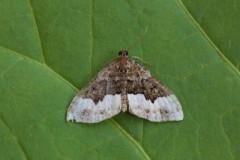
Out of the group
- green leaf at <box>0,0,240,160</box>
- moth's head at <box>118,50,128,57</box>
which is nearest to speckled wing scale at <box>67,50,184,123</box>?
moth's head at <box>118,50,128,57</box>

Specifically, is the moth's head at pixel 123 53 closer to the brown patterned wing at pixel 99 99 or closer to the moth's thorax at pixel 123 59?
the moth's thorax at pixel 123 59

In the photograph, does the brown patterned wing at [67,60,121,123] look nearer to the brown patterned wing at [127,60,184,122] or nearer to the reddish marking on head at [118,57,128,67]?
the reddish marking on head at [118,57,128,67]

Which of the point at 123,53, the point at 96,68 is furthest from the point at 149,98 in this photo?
the point at 96,68

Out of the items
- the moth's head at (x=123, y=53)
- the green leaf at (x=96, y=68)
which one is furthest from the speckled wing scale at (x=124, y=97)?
the green leaf at (x=96, y=68)

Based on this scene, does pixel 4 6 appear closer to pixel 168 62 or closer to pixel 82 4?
pixel 82 4

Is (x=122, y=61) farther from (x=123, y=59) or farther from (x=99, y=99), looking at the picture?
(x=99, y=99)

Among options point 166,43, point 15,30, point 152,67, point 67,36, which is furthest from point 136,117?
point 15,30

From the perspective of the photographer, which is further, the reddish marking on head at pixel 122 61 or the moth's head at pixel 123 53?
the reddish marking on head at pixel 122 61
